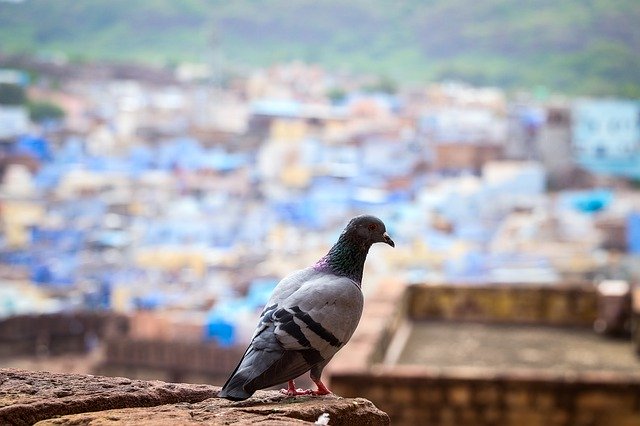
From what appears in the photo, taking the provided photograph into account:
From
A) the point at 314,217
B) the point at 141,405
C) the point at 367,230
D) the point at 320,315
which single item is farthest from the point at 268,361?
the point at 314,217

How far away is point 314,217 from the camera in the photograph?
34.8 metres

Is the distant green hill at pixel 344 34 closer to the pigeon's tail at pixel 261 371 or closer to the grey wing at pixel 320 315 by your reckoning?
the grey wing at pixel 320 315

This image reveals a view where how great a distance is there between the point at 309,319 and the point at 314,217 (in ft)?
108

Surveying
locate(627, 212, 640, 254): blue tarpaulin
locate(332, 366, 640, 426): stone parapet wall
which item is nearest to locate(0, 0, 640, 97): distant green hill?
locate(627, 212, 640, 254): blue tarpaulin

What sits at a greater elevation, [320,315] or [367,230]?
[367,230]

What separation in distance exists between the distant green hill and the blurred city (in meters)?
1.06

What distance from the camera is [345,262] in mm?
2012

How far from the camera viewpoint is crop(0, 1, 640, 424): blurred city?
744 cm

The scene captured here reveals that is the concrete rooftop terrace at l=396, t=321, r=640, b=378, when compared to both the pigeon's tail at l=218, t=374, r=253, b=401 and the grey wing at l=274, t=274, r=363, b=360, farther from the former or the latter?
the pigeon's tail at l=218, t=374, r=253, b=401

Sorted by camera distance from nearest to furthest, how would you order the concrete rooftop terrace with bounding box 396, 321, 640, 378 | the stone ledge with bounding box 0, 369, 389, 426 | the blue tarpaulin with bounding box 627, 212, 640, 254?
the stone ledge with bounding box 0, 369, 389, 426, the concrete rooftop terrace with bounding box 396, 321, 640, 378, the blue tarpaulin with bounding box 627, 212, 640, 254

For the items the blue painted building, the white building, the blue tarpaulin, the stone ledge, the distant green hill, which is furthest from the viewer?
the distant green hill

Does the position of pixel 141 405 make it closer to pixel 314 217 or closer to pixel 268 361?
pixel 268 361

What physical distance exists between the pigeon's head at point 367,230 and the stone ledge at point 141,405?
0.31 m

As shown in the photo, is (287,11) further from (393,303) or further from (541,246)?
(393,303)
